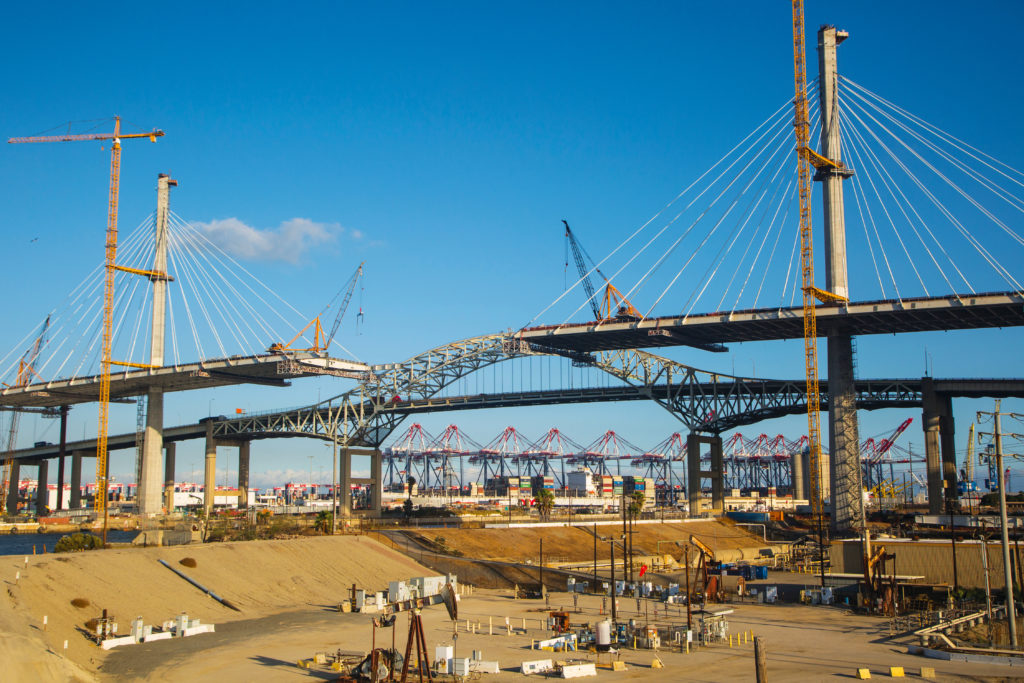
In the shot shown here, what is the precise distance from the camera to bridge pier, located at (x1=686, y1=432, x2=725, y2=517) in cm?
13775

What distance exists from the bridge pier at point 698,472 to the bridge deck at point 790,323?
79.6ft

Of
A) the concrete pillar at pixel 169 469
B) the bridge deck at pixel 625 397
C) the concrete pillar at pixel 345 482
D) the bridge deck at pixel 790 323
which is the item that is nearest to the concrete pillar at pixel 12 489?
the bridge deck at pixel 625 397

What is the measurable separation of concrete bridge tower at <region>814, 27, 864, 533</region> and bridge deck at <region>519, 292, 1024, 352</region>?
2.92 m

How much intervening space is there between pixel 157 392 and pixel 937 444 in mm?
107996

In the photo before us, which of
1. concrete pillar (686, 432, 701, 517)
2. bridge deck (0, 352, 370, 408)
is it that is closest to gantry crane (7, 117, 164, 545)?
bridge deck (0, 352, 370, 408)

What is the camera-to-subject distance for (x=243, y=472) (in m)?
169

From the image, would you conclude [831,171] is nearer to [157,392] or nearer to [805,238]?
[805,238]

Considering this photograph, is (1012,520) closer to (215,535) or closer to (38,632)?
(215,535)

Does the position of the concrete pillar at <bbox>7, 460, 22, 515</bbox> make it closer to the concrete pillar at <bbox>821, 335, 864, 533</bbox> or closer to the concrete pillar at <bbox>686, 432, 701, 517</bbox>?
the concrete pillar at <bbox>686, 432, 701, 517</bbox>

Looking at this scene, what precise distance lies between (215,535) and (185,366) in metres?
51.2

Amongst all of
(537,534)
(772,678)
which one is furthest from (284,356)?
(772,678)

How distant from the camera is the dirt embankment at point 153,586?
124 feet

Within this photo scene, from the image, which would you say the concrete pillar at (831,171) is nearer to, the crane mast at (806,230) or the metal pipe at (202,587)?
the crane mast at (806,230)

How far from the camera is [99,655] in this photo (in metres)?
41.4
